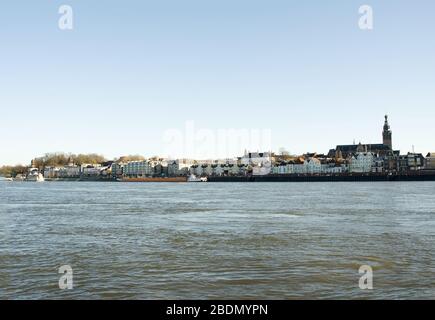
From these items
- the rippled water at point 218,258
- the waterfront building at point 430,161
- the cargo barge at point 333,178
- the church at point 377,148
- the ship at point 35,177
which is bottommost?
the rippled water at point 218,258

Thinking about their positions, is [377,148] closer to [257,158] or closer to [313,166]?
[313,166]

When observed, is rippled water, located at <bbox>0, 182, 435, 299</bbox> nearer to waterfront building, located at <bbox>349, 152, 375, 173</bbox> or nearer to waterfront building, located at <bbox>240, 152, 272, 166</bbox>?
waterfront building, located at <bbox>349, 152, 375, 173</bbox>

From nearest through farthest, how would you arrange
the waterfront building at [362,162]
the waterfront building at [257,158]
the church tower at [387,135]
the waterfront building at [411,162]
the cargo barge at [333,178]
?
1. the cargo barge at [333,178]
2. the waterfront building at [411,162]
3. the waterfront building at [362,162]
4. the church tower at [387,135]
5. the waterfront building at [257,158]

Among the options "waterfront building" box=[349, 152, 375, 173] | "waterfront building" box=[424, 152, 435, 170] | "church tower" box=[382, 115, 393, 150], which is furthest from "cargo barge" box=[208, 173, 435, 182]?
"church tower" box=[382, 115, 393, 150]

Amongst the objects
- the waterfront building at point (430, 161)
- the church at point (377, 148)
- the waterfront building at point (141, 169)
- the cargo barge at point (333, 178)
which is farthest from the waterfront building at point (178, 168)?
the waterfront building at point (430, 161)

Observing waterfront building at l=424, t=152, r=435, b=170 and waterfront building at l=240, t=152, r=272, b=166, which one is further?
waterfront building at l=240, t=152, r=272, b=166

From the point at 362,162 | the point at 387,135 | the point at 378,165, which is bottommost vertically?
the point at 378,165

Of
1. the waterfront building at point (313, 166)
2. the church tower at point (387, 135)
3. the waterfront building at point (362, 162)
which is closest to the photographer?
the waterfront building at point (362, 162)

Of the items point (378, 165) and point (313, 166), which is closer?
point (378, 165)

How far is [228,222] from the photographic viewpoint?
1026 inches

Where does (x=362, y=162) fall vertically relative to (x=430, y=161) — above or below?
above

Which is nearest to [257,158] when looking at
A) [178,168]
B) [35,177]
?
[178,168]

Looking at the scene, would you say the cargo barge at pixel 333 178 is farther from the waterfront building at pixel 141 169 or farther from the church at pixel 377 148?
the waterfront building at pixel 141 169
